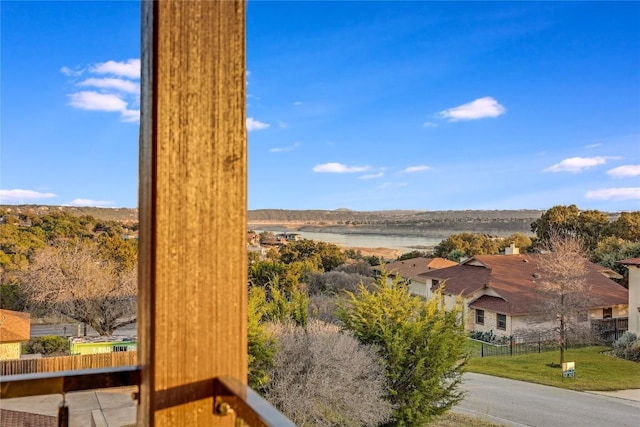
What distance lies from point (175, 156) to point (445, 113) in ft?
59.7

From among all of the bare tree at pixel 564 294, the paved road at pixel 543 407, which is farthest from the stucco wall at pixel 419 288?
the paved road at pixel 543 407

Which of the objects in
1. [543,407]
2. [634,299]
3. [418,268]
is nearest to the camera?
[543,407]

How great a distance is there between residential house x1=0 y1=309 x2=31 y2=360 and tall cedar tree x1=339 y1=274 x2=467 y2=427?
418 centimetres

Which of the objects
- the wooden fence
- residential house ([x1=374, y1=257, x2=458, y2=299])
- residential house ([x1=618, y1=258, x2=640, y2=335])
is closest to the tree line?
the wooden fence

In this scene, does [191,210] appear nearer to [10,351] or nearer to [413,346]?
[10,351]

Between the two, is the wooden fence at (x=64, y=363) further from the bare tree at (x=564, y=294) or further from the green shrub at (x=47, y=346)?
the bare tree at (x=564, y=294)

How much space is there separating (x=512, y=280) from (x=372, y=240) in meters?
5.01

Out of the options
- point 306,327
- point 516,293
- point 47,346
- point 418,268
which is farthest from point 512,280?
point 47,346

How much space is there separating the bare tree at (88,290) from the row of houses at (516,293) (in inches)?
220

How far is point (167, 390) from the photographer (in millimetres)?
528

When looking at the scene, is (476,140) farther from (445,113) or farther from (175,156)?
(175,156)

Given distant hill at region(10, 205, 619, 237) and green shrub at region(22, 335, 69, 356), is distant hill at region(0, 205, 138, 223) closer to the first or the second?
green shrub at region(22, 335, 69, 356)

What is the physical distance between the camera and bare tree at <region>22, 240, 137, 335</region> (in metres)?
8.64

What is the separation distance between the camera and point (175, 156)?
0.55 metres
